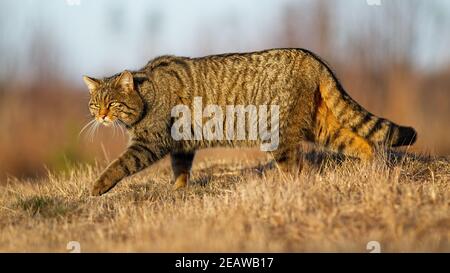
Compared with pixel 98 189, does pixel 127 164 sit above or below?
above

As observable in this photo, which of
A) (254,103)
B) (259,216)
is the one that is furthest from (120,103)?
(259,216)

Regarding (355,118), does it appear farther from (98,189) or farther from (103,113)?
(98,189)

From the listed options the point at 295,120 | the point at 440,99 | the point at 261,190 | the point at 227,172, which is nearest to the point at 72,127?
the point at 227,172

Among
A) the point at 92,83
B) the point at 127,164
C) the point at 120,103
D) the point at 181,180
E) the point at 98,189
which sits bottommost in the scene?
the point at 181,180

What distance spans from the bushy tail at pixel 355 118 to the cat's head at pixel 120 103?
2.09 m

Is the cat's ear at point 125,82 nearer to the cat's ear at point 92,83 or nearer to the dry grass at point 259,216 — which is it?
the cat's ear at point 92,83

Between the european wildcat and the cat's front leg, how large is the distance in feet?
0.03

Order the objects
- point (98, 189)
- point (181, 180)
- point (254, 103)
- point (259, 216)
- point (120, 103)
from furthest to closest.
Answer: point (181, 180) → point (254, 103) → point (120, 103) → point (98, 189) → point (259, 216)

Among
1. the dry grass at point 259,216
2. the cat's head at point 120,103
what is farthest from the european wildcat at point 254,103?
the dry grass at point 259,216

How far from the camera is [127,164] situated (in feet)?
20.9
